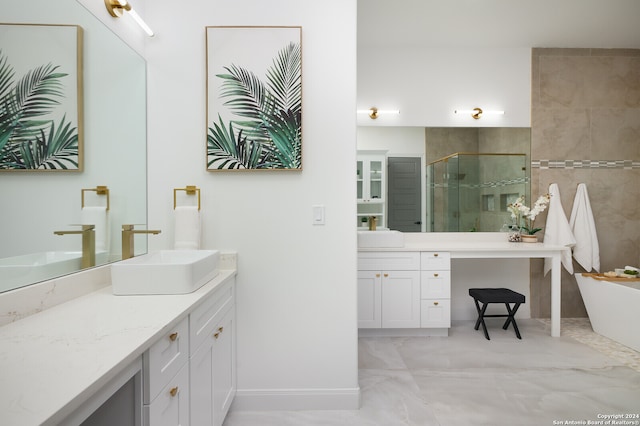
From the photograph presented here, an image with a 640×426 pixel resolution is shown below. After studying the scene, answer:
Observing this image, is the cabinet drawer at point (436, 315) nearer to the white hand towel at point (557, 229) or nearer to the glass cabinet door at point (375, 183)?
the glass cabinet door at point (375, 183)

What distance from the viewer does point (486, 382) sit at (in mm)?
2318

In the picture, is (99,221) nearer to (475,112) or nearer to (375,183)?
(375,183)

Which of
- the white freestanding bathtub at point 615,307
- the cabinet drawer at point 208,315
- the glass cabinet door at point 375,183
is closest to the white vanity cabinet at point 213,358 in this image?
the cabinet drawer at point 208,315

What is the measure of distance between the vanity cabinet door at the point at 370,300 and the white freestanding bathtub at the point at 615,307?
201cm

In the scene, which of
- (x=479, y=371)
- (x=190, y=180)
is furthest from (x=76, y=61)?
(x=479, y=371)

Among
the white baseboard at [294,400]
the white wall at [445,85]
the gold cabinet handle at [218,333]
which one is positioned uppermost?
the white wall at [445,85]

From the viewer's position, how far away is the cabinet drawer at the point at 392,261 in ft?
10.1

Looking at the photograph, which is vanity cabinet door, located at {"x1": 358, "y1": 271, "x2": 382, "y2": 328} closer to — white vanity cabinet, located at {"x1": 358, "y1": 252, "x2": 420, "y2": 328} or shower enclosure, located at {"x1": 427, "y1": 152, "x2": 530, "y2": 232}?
white vanity cabinet, located at {"x1": 358, "y1": 252, "x2": 420, "y2": 328}

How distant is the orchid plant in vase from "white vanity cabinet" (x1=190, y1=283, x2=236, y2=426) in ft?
9.80

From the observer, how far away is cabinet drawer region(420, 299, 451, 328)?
3.08 meters

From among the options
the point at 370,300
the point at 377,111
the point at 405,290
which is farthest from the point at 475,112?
the point at 370,300

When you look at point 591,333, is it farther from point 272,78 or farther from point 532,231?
point 272,78

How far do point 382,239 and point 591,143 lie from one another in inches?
101

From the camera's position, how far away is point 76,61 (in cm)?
147
